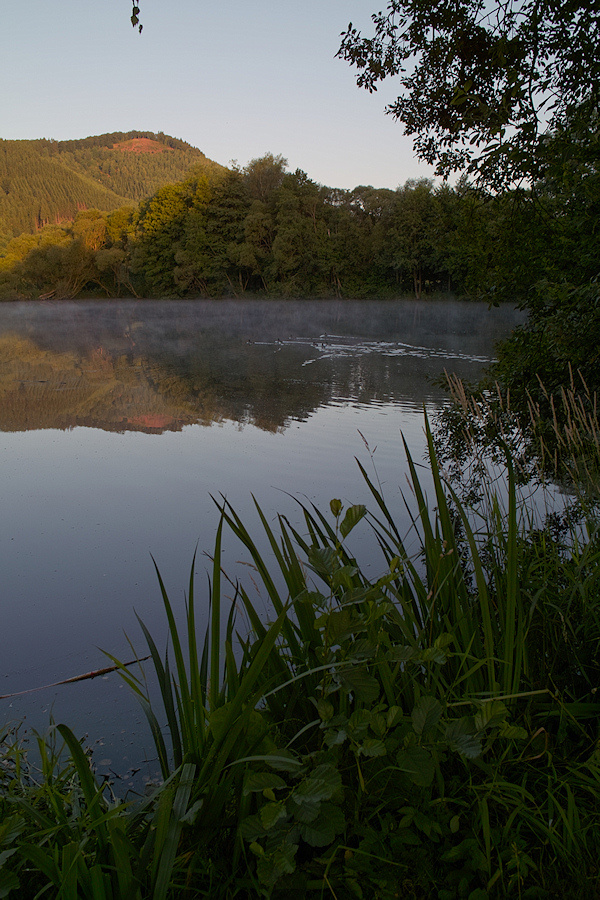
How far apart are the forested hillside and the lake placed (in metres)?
91.7

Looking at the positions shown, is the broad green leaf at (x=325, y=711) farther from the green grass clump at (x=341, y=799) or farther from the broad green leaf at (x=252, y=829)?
the broad green leaf at (x=252, y=829)

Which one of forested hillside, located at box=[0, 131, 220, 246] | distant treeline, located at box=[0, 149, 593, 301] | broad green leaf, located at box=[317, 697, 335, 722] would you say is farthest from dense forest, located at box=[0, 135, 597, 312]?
forested hillside, located at box=[0, 131, 220, 246]

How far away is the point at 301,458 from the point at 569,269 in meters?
3.27

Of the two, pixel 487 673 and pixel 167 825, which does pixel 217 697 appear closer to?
pixel 167 825

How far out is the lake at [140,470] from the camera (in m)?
3.23

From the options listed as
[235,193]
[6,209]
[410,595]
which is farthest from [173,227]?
[6,209]

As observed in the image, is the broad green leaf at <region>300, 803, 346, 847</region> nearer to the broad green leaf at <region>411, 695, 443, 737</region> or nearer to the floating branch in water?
the broad green leaf at <region>411, 695, 443, 737</region>

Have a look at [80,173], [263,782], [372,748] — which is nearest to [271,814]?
[263,782]

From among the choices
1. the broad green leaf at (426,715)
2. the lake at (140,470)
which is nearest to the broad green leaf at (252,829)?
the broad green leaf at (426,715)

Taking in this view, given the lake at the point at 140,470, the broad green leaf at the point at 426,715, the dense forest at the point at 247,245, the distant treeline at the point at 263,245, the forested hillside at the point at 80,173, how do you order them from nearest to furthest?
the broad green leaf at the point at 426,715
the lake at the point at 140,470
the distant treeline at the point at 263,245
the dense forest at the point at 247,245
the forested hillside at the point at 80,173

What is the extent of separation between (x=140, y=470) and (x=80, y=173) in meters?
165

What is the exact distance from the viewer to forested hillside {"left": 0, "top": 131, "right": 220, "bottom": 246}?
379 feet

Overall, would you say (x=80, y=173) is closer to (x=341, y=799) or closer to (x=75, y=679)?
(x=75, y=679)

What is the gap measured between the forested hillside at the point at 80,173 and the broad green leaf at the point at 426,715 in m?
103
